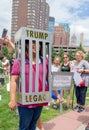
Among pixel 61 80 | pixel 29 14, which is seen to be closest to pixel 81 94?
pixel 61 80

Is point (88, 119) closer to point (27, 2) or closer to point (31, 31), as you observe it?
point (31, 31)

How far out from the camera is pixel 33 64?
3.70 meters

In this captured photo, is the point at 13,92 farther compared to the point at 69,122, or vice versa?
the point at 69,122

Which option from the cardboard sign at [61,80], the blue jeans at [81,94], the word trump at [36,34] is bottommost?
the blue jeans at [81,94]

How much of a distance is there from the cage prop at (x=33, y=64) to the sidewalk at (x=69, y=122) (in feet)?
7.39

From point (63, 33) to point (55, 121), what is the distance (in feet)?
573

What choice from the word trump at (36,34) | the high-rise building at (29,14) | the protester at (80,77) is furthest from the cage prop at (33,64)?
the high-rise building at (29,14)

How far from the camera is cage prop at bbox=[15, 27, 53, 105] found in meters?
3.60

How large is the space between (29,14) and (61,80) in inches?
5276

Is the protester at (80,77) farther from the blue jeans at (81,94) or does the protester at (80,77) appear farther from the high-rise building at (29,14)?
the high-rise building at (29,14)

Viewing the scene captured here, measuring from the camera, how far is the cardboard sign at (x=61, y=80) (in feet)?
22.2

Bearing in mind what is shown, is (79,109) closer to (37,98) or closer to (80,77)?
(80,77)

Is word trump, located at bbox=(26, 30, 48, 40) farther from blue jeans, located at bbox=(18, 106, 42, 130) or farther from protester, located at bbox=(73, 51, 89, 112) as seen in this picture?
protester, located at bbox=(73, 51, 89, 112)

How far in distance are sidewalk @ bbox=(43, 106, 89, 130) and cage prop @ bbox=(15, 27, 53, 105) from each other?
2.25 meters
